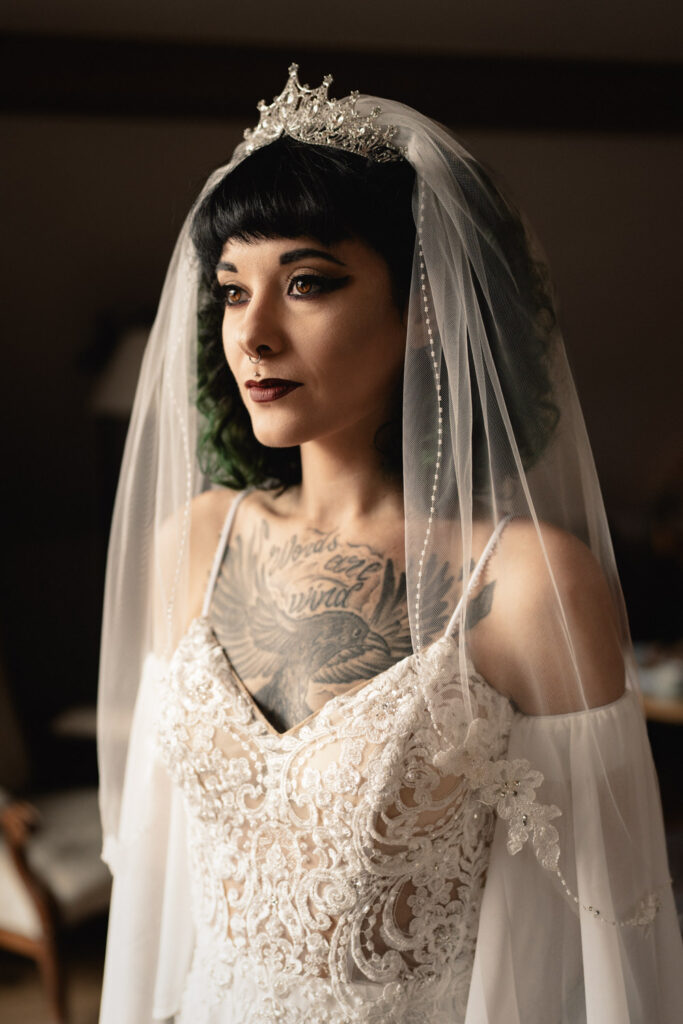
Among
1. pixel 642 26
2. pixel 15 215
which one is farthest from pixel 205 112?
pixel 642 26

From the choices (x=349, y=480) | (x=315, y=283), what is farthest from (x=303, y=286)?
(x=349, y=480)

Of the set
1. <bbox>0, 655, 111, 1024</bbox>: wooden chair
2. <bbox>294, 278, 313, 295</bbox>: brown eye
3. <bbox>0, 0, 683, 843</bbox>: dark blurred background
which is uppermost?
<bbox>0, 0, 683, 843</bbox>: dark blurred background

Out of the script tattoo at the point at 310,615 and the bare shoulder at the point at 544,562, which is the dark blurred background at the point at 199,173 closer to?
the script tattoo at the point at 310,615

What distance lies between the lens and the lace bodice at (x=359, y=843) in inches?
40.1

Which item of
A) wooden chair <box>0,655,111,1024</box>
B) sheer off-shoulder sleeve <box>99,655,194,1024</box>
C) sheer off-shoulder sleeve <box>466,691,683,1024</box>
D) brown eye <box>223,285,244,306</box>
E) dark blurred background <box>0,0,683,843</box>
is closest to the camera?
sheer off-shoulder sleeve <box>466,691,683,1024</box>

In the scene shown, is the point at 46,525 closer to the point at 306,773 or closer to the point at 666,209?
the point at 666,209

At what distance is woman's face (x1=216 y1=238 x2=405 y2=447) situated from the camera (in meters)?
1.03

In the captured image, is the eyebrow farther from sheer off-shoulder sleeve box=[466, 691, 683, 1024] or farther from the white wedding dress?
sheer off-shoulder sleeve box=[466, 691, 683, 1024]

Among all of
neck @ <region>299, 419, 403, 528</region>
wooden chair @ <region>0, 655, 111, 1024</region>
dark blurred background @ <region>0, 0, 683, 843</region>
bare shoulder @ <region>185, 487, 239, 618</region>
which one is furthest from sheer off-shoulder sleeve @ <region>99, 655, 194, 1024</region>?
dark blurred background @ <region>0, 0, 683, 843</region>

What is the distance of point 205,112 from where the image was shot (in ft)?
10.3

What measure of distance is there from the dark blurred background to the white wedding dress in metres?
2.19

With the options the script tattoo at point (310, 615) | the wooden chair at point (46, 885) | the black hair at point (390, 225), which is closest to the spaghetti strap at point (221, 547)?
Answer: the script tattoo at point (310, 615)

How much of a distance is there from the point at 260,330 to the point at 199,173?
4.97 ft

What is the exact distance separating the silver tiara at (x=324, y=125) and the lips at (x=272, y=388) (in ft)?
0.85
